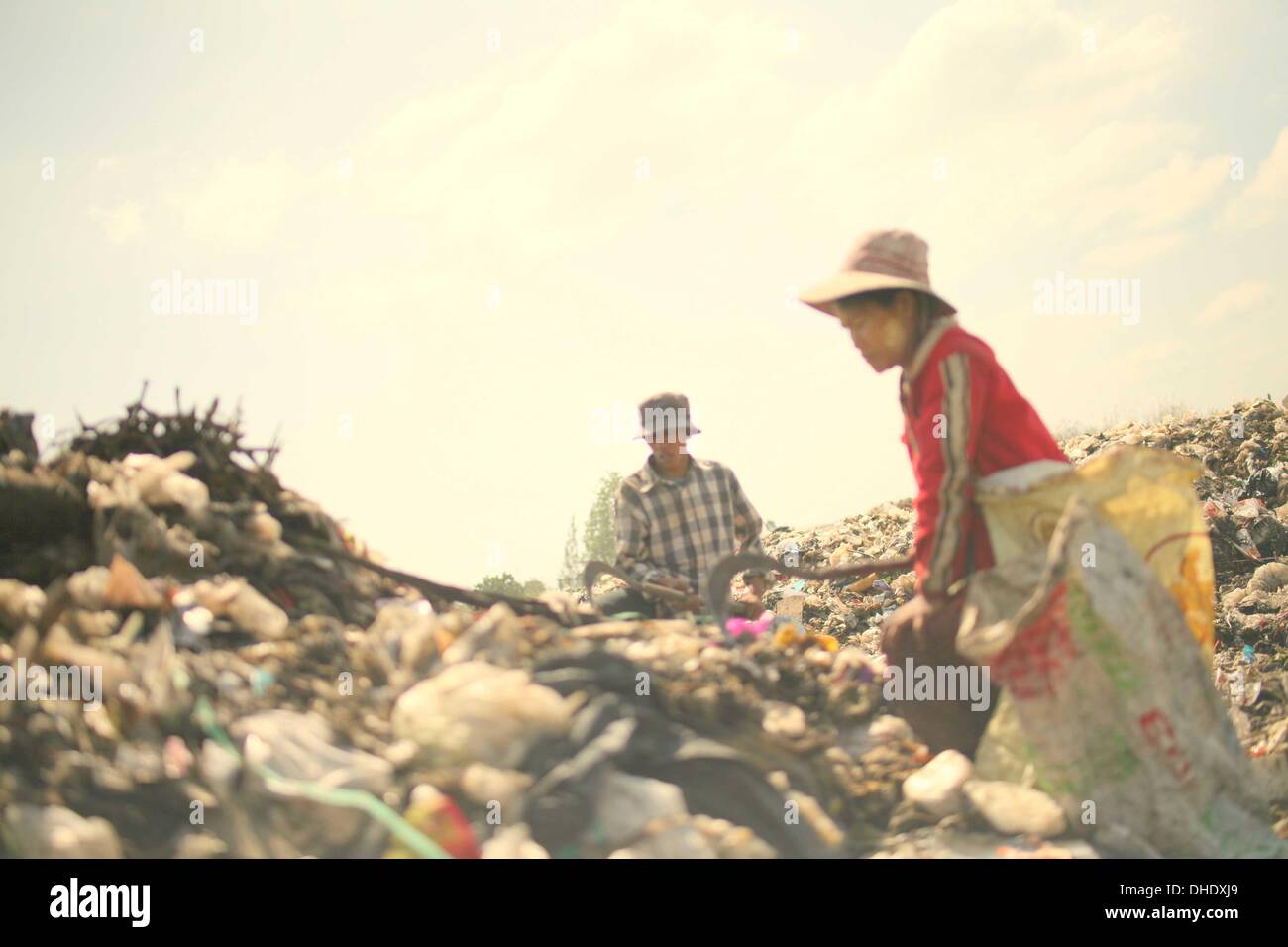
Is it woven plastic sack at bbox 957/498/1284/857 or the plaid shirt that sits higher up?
the plaid shirt

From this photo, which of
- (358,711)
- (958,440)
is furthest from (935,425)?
(358,711)

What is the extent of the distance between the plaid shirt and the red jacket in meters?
1.91

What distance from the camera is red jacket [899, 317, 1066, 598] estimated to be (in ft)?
9.18

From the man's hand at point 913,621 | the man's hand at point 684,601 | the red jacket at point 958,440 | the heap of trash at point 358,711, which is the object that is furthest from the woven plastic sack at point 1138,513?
the man's hand at point 684,601

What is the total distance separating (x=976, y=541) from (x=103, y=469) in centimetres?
254

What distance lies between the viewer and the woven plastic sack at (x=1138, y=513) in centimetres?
270

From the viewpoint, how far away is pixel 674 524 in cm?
480

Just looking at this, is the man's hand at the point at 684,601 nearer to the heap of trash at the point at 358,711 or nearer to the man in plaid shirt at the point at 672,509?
the man in plaid shirt at the point at 672,509

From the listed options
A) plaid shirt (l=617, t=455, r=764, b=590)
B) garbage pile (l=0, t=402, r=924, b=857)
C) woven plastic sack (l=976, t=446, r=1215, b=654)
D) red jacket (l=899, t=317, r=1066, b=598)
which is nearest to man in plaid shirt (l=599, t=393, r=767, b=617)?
plaid shirt (l=617, t=455, r=764, b=590)

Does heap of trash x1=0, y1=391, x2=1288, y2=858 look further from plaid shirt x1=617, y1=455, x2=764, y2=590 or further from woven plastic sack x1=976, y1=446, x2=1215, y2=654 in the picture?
plaid shirt x1=617, y1=455, x2=764, y2=590

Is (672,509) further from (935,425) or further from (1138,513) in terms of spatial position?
(1138,513)
